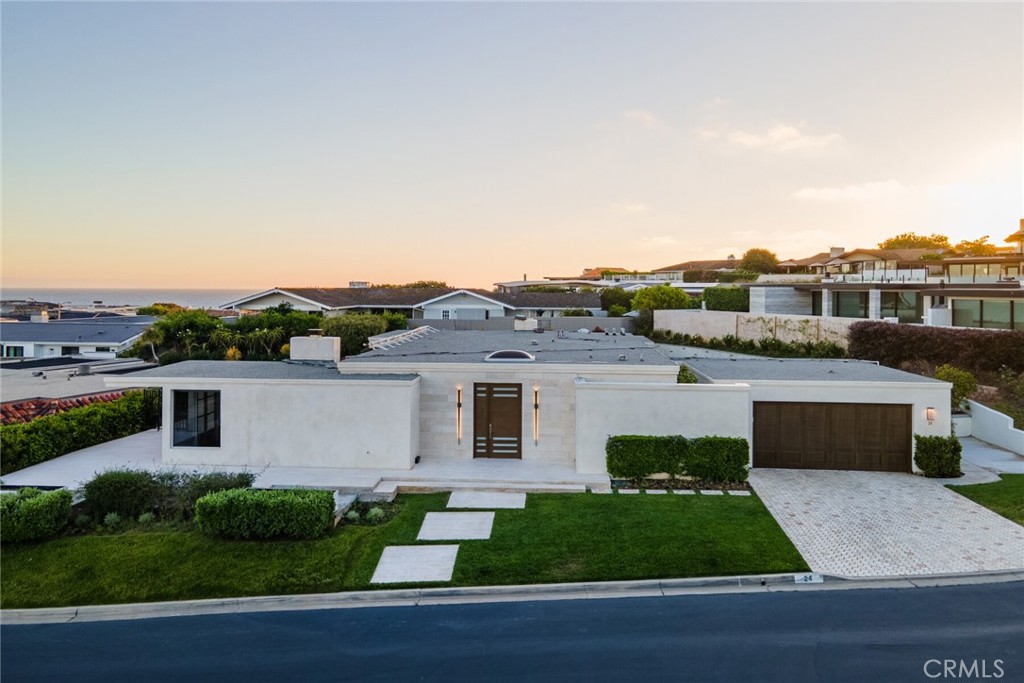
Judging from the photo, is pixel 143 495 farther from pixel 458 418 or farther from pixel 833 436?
pixel 833 436

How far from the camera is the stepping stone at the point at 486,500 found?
13.0 m

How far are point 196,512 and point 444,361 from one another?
7.24m

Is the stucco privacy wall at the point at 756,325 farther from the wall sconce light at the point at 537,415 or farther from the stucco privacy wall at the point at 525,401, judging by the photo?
the wall sconce light at the point at 537,415

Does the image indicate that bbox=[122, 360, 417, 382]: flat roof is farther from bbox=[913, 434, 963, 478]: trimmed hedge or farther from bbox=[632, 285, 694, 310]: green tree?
bbox=[632, 285, 694, 310]: green tree

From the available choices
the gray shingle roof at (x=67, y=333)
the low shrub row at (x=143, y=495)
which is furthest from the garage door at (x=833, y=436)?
the gray shingle roof at (x=67, y=333)

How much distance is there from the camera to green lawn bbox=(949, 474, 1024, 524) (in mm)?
12806

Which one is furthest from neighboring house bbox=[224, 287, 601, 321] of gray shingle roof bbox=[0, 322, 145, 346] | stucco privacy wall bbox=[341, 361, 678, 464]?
stucco privacy wall bbox=[341, 361, 678, 464]

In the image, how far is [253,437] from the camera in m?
15.7

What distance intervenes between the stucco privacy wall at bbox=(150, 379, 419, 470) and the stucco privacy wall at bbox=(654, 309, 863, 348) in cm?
2780

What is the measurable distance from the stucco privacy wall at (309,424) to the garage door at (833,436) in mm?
9801

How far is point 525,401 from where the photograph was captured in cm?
1630

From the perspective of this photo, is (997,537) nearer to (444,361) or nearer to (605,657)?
(605,657)

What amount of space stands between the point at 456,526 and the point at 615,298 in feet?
165

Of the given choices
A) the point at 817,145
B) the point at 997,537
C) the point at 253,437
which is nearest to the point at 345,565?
the point at 253,437
